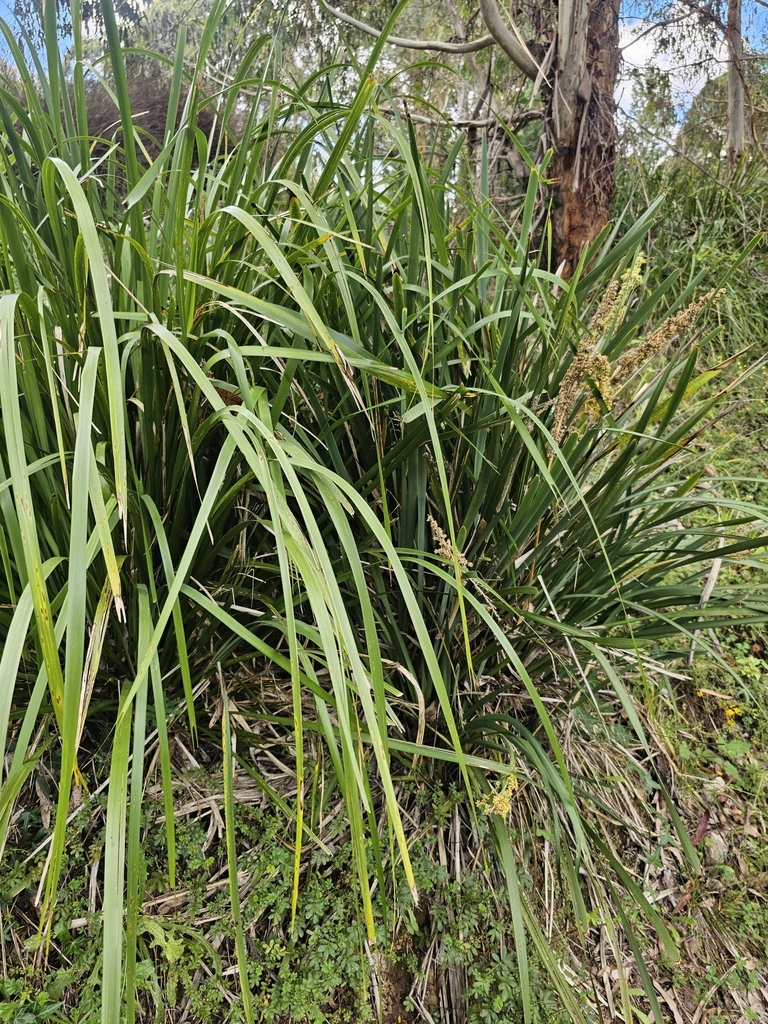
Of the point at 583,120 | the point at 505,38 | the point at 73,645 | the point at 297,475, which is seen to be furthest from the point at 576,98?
the point at 73,645

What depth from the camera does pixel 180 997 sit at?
105 cm

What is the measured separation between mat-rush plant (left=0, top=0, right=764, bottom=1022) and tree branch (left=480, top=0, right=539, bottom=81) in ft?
5.50

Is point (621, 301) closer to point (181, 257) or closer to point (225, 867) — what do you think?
point (181, 257)

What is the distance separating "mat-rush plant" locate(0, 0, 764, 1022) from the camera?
783mm

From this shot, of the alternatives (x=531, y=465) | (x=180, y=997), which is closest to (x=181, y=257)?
(x=531, y=465)

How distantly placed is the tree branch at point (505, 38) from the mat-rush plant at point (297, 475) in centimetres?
168

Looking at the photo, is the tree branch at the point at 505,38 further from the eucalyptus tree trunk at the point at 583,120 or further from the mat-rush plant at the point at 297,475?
the mat-rush plant at the point at 297,475

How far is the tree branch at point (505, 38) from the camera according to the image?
2547 mm

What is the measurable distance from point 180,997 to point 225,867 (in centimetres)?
18

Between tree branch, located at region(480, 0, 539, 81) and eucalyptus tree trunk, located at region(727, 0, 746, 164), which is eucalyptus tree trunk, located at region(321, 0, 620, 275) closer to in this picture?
tree branch, located at region(480, 0, 539, 81)

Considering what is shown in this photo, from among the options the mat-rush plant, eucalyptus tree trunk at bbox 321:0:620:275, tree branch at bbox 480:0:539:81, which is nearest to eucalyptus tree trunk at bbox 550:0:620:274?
eucalyptus tree trunk at bbox 321:0:620:275

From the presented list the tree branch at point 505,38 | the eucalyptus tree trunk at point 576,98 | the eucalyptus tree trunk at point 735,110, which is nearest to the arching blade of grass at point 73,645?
the tree branch at point 505,38

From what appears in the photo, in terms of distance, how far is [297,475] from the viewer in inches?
46.7

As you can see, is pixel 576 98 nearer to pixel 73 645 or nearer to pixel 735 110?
pixel 73 645
